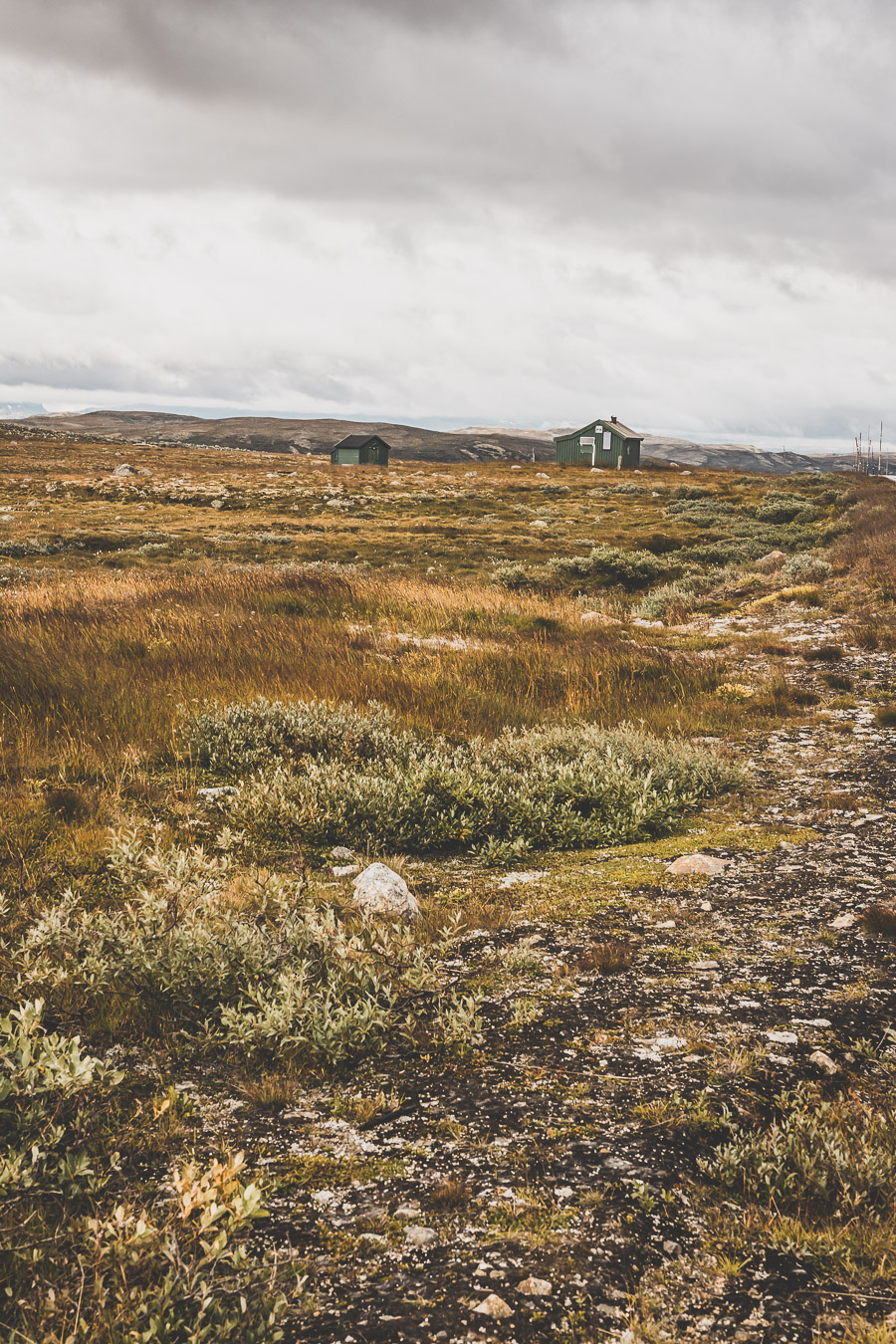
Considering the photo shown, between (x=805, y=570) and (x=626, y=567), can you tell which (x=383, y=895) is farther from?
(x=626, y=567)

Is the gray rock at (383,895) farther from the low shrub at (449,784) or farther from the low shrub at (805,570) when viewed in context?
the low shrub at (805,570)

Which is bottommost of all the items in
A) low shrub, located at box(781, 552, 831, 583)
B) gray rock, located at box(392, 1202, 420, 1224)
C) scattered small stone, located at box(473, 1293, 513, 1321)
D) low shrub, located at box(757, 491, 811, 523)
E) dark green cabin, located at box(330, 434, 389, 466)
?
gray rock, located at box(392, 1202, 420, 1224)

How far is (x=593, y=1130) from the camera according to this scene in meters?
2.71

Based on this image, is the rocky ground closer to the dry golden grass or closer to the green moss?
the green moss

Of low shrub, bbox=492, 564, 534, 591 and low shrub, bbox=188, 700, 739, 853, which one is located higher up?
low shrub, bbox=492, 564, 534, 591

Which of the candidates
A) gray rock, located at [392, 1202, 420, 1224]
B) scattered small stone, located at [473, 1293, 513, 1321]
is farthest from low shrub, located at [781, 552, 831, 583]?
scattered small stone, located at [473, 1293, 513, 1321]

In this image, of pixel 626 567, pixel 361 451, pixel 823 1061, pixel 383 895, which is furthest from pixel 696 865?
pixel 361 451

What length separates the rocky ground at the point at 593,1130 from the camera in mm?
2027

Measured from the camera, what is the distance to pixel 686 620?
1836cm

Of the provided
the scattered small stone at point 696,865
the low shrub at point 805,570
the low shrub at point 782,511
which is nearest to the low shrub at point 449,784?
the scattered small stone at point 696,865

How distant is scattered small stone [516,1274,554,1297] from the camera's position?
205 centimetres

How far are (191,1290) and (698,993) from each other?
2615 millimetres

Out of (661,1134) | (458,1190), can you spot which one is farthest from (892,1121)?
(458,1190)

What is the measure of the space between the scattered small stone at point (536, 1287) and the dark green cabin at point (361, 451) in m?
103
